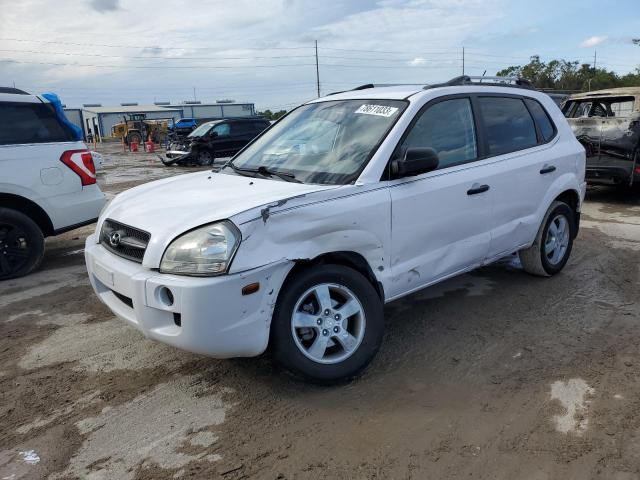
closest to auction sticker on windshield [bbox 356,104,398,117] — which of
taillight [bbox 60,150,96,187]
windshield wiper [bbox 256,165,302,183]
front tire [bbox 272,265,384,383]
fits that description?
windshield wiper [bbox 256,165,302,183]

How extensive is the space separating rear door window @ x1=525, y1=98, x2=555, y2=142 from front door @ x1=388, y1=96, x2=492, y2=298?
Answer: 3.28 feet

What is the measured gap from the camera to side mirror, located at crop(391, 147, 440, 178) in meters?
3.37

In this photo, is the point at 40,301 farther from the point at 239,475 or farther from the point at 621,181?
the point at 621,181

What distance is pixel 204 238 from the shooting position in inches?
111

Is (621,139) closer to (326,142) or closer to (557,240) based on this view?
(557,240)

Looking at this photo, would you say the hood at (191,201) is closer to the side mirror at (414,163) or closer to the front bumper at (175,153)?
the side mirror at (414,163)

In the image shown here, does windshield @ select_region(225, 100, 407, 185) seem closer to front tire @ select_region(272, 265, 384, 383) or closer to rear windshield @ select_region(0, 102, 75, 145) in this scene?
front tire @ select_region(272, 265, 384, 383)

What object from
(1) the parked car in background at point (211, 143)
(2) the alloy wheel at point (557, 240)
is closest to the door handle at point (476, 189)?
(2) the alloy wheel at point (557, 240)

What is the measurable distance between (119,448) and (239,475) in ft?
2.26

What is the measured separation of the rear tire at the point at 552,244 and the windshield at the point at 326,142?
204 centimetres

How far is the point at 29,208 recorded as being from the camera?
5.77 metres

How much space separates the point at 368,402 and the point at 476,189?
1.78 m

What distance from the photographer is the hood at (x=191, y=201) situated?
294 cm

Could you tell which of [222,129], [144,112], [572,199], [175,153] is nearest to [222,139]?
[222,129]
